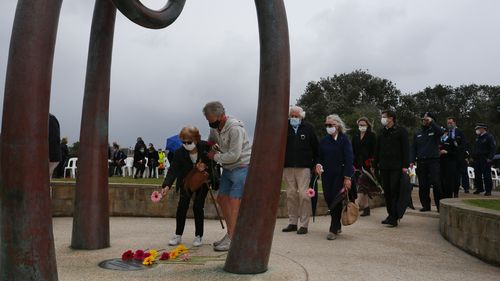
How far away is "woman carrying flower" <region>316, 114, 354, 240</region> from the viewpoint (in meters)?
7.51

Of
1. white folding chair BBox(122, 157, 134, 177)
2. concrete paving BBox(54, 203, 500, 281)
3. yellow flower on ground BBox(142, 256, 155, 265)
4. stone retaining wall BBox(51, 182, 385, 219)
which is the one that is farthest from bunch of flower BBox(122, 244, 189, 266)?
white folding chair BBox(122, 157, 134, 177)

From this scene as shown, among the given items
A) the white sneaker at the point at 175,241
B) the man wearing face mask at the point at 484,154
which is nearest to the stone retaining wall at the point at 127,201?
the white sneaker at the point at 175,241

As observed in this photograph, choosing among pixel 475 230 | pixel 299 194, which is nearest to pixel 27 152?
pixel 299 194

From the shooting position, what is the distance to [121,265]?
512cm

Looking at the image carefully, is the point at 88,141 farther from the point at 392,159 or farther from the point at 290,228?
the point at 392,159

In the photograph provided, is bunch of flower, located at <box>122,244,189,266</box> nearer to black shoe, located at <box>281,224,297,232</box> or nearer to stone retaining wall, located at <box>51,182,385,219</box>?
black shoe, located at <box>281,224,297,232</box>

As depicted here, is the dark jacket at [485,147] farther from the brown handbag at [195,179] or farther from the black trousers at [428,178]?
the brown handbag at [195,179]

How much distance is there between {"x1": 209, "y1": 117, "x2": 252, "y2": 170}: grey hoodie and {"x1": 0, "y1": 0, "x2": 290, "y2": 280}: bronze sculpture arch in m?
0.89

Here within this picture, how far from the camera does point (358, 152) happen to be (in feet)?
33.2

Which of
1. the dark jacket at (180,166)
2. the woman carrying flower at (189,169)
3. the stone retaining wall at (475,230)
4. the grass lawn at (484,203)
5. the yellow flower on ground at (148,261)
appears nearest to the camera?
the yellow flower on ground at (148,261)

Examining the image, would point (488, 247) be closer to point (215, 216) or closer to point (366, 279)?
point (366, 279)

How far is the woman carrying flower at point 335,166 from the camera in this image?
24.6 ft

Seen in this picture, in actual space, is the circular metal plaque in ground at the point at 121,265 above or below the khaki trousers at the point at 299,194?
below

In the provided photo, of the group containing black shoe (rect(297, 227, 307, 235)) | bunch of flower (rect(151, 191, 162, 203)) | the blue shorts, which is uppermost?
the blue shorts
